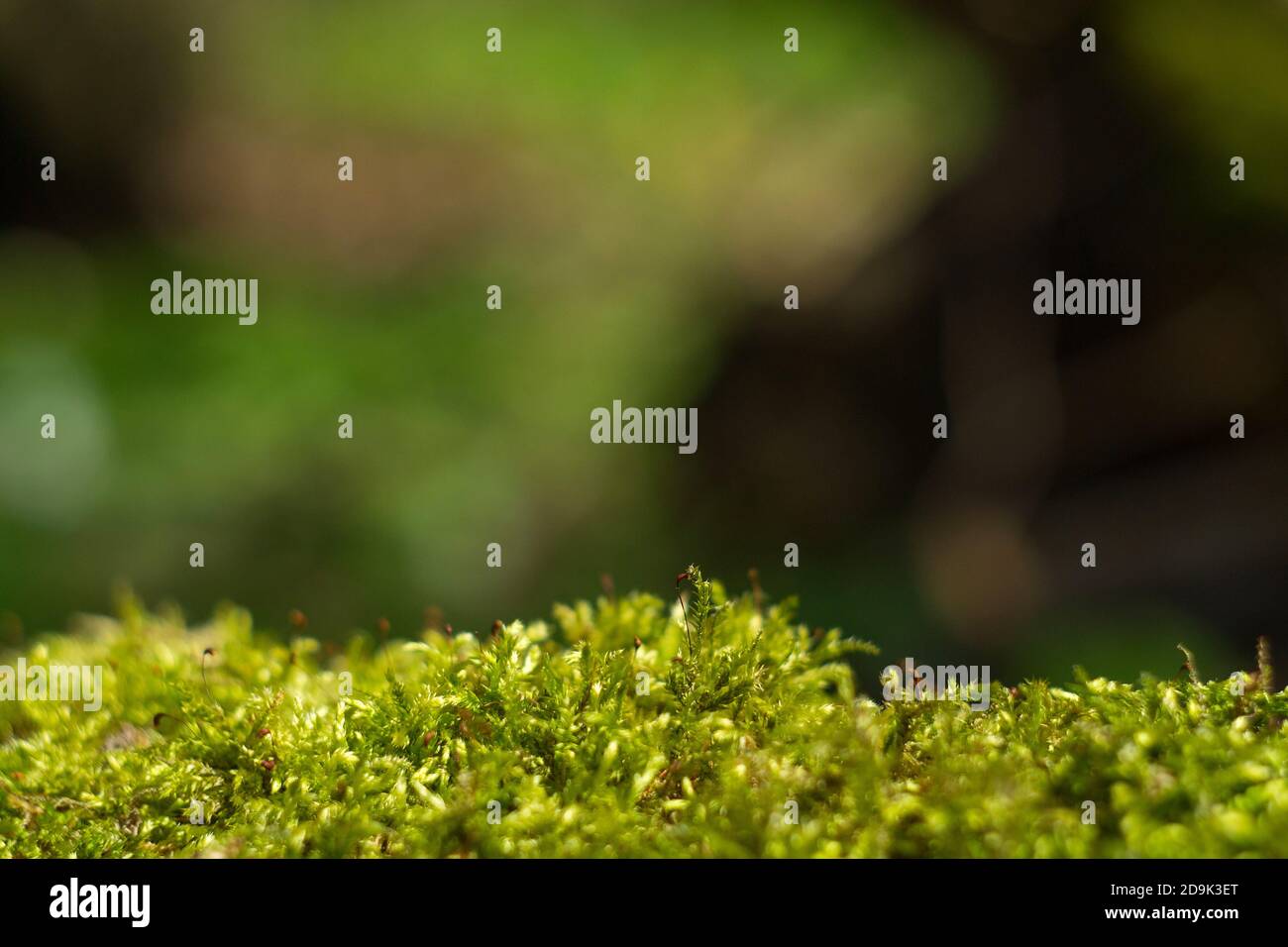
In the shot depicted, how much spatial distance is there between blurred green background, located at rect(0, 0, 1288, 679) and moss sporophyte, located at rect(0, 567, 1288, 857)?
3.55m

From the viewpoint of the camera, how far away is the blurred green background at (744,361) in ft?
17.6

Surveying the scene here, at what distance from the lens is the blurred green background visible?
17.6 ft

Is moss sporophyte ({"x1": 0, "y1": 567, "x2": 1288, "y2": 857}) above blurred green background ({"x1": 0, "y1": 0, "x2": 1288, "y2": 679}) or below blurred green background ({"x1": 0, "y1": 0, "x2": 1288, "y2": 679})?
below

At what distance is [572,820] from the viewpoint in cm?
140

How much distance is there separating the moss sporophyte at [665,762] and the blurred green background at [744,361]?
3551 millimetres

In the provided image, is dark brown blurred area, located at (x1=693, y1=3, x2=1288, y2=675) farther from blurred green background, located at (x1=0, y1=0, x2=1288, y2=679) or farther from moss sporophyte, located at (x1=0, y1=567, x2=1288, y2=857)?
moss sporophyte, located at (x1=0, y1=567, x2=1288, y2=857)

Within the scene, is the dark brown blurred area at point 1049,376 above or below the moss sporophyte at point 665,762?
above

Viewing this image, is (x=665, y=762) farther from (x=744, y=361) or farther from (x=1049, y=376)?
(x=1049, y=376)

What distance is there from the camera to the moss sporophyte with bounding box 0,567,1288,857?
1308 mm

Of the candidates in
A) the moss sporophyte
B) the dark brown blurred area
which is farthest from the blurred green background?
the moss sporophyte

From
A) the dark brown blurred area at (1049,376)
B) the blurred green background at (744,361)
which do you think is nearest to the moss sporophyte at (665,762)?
the blurred green background at (744,361)

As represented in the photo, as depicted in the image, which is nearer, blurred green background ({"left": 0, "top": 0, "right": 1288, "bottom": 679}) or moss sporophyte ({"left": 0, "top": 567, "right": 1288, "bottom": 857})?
moss sporophyte ({"left": 0, "top": 567, "right": 1288, "bottom": 857})

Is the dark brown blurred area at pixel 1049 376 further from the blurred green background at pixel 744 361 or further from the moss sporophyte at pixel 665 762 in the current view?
the moss sporophyte at pixel 665 762

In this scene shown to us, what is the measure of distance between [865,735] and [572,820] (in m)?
0.40
